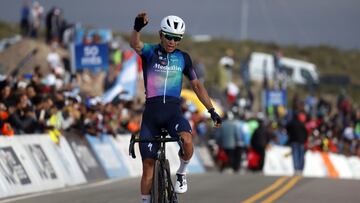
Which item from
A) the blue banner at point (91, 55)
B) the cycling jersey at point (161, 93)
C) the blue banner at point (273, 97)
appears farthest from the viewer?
the blue banner at point (273, 97)

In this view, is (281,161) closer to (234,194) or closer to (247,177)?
(247,177)

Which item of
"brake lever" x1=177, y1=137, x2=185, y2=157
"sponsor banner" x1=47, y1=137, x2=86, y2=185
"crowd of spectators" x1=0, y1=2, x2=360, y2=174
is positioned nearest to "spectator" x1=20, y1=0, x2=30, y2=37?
"crowd of spectators" x1=0, y1=2, x2=360, y2=174

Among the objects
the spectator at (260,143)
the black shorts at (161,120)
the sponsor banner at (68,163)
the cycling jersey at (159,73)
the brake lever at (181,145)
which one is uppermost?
the cycling jersey at (159,73)

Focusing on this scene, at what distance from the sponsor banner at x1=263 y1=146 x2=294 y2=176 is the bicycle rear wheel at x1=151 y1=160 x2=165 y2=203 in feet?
67.1

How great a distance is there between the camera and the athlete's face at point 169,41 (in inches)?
468

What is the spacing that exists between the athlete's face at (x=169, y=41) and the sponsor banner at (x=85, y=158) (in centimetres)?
869

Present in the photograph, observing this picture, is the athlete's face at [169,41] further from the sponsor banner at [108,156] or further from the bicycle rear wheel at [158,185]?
the sponsor banner at [108,156]

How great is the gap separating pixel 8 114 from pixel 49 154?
1286 mm

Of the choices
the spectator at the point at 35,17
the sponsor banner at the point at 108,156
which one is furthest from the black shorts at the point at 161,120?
the spectator at the point at 35,17

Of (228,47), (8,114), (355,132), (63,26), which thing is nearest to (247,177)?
(8,114)

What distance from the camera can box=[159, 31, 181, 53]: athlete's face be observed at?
11.9 meters

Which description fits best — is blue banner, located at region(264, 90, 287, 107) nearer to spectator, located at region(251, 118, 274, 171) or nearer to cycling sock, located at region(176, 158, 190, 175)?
spectator, located at region(251, 118, 274, 171)

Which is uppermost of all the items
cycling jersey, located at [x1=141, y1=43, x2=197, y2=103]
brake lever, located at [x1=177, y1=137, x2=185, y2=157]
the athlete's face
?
the athlete's face

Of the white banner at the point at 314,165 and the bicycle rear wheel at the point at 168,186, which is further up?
the bicycle rear wheel at the point at 168,186
